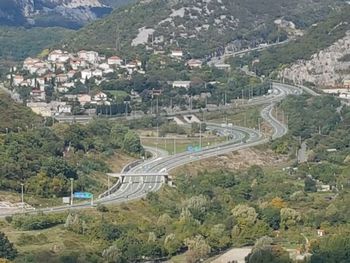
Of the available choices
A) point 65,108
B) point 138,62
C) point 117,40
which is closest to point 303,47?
point 138,62

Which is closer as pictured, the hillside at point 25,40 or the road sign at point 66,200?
the road sign at point 66,200

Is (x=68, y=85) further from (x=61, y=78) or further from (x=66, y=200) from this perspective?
(x=66, y=200)

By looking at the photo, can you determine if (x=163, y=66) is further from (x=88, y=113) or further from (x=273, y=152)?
(x=273, y=152)

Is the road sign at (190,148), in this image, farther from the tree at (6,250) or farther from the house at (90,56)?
the house at (90,56)

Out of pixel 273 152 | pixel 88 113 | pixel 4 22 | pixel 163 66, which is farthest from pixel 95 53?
pixel 4 22

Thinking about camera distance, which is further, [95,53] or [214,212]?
[95,53]

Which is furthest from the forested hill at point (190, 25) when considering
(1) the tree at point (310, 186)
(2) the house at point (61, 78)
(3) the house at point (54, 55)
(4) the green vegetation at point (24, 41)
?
(1) the tree at point (310, 186)

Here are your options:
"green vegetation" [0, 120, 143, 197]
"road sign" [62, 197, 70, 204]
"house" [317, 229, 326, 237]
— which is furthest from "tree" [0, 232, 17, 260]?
"house" [317, 229, 326, 237]

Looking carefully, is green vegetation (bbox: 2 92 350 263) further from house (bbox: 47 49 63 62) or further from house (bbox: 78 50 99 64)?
house (bbox: 47 49 63 62)

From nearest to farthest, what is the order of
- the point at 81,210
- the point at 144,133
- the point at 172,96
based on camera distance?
the point at 81,210
the point at 144,133
the point at 172,96
